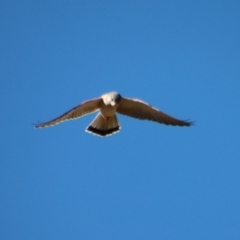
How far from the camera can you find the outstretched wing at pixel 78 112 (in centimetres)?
1275

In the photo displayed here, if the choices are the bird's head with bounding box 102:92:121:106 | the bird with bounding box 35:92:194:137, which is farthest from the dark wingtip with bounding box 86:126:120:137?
the bird's head with bounding box 102:92:121:106

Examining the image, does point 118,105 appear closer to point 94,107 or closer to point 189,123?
point 94,107

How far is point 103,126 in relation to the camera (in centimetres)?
1356

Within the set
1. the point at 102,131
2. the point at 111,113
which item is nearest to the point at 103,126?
the point at 102,131

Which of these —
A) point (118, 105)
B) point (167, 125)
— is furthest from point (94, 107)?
point (167, 125)

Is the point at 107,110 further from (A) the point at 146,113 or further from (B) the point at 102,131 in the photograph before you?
(A) the point at 146,113

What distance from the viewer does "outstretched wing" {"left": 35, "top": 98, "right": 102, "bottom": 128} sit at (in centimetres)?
1275

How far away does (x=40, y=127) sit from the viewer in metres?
12.8

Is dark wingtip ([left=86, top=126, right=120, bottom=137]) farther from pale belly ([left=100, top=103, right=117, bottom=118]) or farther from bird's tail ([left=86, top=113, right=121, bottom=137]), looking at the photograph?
pale belly ([left=100, top=103, right=117, bottom=118])

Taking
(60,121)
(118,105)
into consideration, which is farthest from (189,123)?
(60,121)

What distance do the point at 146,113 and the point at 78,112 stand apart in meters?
1.62

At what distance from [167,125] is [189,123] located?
0.52m

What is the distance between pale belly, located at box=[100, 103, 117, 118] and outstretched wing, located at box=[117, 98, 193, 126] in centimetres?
29

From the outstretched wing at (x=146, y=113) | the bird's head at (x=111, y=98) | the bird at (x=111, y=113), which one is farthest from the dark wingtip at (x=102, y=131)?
the bird's head at (x=111, y=98)
